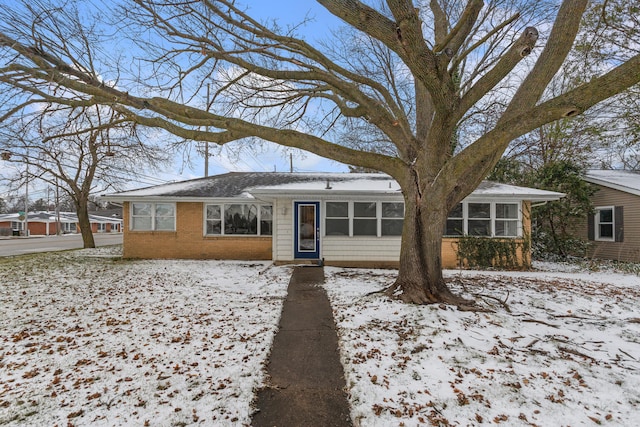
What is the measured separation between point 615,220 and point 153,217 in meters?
19.1

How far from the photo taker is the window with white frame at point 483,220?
1109 centimetres

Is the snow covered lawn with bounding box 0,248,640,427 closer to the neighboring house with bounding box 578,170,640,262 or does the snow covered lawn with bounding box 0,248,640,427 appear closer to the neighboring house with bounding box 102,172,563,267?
the neighboring house with bounding box 102,172,563,267

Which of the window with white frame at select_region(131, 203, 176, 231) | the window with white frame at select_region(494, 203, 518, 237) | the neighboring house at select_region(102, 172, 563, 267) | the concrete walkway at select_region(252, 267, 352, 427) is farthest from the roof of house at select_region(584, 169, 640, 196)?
the window with white frame at select_region(131, 203, 176, 231)

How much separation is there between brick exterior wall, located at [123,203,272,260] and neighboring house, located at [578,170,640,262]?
14746 millimetres

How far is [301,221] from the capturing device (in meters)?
11.0

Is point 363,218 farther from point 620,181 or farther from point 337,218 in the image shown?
point 620,181

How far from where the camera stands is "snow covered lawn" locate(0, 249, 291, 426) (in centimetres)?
284

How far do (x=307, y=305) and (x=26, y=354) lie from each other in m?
4.12

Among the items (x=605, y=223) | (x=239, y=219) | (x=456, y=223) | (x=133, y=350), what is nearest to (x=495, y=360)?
(x=133, y=350)

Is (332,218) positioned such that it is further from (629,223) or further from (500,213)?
(629,223)

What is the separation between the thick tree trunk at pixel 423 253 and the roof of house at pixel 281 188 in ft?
14.9

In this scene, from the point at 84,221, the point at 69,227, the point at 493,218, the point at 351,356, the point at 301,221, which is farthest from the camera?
the point at 69,227

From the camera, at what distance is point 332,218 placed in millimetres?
10953

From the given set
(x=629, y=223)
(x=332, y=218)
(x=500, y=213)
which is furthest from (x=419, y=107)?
(x=629, y=223)
